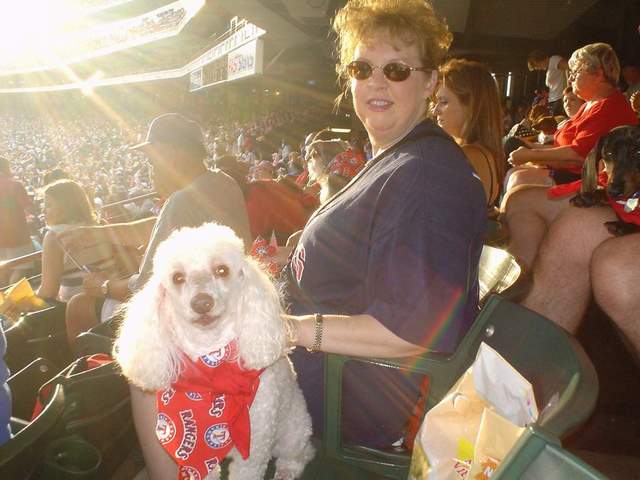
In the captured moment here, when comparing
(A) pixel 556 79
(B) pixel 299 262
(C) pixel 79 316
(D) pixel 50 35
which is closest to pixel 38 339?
(C) pixel 79 316

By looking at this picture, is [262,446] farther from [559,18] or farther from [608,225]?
[559,18]

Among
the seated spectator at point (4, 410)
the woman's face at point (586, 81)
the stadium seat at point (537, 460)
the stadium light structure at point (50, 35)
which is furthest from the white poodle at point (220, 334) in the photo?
the stadium light structure at point (50, 35)

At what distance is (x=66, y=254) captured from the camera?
11.4 feet

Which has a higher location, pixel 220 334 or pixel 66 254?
pixel 220 334

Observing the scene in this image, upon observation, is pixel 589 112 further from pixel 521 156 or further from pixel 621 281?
pixel 621 281

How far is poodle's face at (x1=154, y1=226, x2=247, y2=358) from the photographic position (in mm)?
1538

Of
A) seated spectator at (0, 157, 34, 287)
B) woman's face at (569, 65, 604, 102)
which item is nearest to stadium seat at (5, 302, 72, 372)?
woman's face at (569, 65, 604, 102)

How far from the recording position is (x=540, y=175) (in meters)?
3.51

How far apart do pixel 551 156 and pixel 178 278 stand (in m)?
2.72

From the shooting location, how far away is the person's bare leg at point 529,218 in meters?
2.79

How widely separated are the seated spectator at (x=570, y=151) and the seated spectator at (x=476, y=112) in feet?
0.81

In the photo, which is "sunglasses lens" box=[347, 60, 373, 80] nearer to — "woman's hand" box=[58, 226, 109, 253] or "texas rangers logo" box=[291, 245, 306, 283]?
"texas rangers logo" box=[291, 245, 306, 283]

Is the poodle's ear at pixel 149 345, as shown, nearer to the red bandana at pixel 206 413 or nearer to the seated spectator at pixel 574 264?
the red bandana at pixel 206 413

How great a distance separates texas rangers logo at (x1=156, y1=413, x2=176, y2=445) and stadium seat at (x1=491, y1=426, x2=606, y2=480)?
3.77ft
